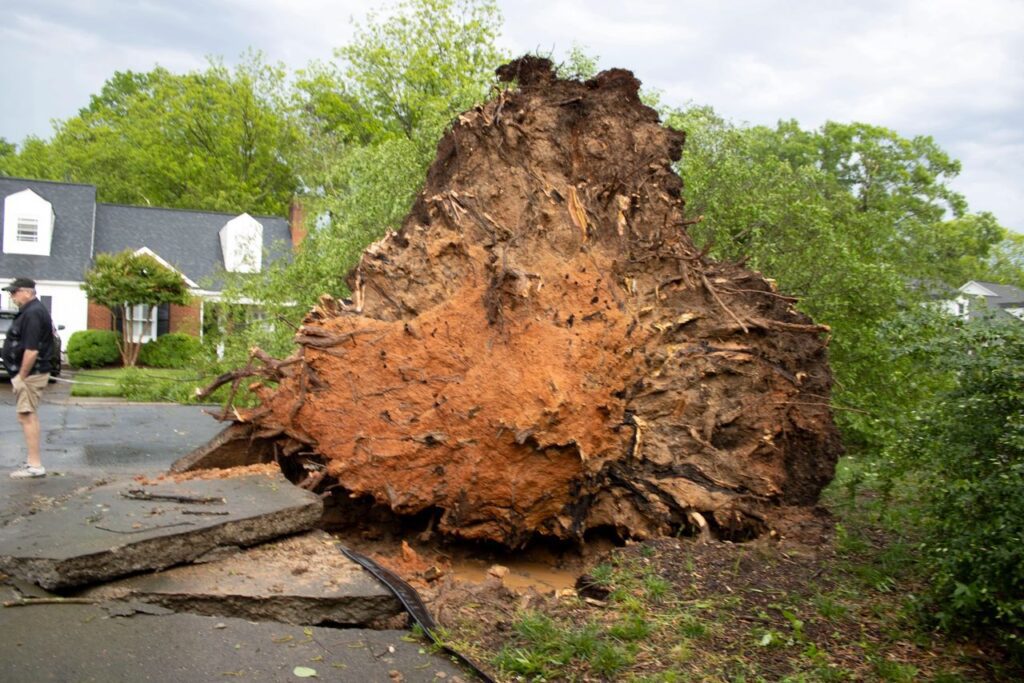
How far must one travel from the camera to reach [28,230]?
29.9m

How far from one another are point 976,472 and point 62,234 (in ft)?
105

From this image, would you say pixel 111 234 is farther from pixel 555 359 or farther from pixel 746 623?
pixel 746 623

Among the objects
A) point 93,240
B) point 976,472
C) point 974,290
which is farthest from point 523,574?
point 93,240

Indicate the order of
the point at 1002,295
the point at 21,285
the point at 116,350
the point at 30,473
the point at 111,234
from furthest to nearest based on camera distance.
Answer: the point at 111,234 → the point at 116,350 → the point at 1002,295 → the point at 21,285 → the point at 30,473

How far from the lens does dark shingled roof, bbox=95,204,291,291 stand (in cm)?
3150

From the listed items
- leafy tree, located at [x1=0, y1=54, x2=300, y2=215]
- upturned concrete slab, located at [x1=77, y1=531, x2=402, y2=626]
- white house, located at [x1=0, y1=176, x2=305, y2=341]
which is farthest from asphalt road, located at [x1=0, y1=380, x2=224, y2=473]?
leafy tree, located at [x1=0, y1=54, x2=300, y2=215]

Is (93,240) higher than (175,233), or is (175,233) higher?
(175,233)

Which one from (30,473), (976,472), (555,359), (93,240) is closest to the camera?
(976,472)

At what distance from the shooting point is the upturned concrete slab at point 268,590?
4.75 m

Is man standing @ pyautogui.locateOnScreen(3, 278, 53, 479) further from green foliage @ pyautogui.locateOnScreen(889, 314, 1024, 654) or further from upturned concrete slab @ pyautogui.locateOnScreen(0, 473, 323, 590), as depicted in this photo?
green foliage @ pyautogui.locateOnScreen(889, 314, 1024, 654)

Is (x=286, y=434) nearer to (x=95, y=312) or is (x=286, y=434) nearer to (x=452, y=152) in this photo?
(x=452, y=152)

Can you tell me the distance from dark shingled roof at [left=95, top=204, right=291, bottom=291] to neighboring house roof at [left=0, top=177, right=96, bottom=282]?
647mm

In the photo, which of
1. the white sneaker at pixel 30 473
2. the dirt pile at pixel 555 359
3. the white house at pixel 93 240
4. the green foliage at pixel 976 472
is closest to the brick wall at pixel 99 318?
the white house at pixel 93 240

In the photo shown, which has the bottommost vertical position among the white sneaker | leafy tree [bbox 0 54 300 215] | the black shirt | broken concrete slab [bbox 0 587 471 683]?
broken concrete slab [bbox 0 587 471 683]
